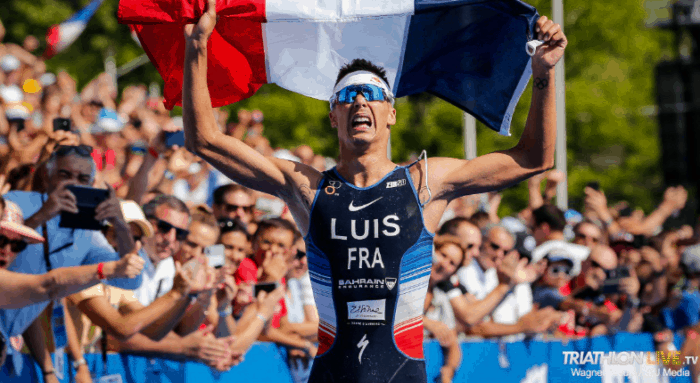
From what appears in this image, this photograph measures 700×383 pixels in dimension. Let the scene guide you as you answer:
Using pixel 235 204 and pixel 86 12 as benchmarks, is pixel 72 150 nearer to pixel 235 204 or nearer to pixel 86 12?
pixel 235 204

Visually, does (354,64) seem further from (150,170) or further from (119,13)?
(150,170)

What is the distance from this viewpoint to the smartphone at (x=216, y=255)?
5.86m

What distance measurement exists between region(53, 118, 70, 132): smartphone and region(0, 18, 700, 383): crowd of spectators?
0.04 metres

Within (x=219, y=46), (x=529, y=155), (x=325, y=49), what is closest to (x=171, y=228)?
(x=219, y=46)

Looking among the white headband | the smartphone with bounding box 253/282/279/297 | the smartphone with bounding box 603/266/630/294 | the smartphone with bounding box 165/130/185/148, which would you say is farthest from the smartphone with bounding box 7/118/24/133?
the smartphone with bounding box 603/266/630/294

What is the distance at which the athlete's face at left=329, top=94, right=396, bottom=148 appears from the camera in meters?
4.25

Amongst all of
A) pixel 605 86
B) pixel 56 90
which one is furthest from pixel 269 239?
pixel 605 86

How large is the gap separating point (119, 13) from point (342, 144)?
127 cm

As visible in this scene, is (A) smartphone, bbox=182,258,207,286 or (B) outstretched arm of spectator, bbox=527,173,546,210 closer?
(A) smartphone, bbox=182,258,207,286

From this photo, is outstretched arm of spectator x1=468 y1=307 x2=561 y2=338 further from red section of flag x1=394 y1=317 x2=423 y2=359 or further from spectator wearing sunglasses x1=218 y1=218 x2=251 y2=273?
red section of flag x1=394 y1=317 x2=423 y2=359

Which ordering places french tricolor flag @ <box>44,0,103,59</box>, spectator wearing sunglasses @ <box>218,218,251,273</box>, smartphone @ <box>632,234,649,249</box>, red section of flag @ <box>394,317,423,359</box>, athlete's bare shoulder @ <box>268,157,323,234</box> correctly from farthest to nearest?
smartphone @ <box>632,234,649,249</box>
french tricolor flag @ <box>44,0,103,59</box>
spectator wearing sunglasses @ <box>218,218,251,273</box>
athlete's bare shoulder @ <box>268,157,323,234</box>
red section of flag @ <box>394,317,423,359</box>

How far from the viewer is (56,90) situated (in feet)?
30.7

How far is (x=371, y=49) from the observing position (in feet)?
16.5

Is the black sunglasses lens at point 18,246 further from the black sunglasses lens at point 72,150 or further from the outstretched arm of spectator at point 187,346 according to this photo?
the outstretched arm of spectator at point 187,346
